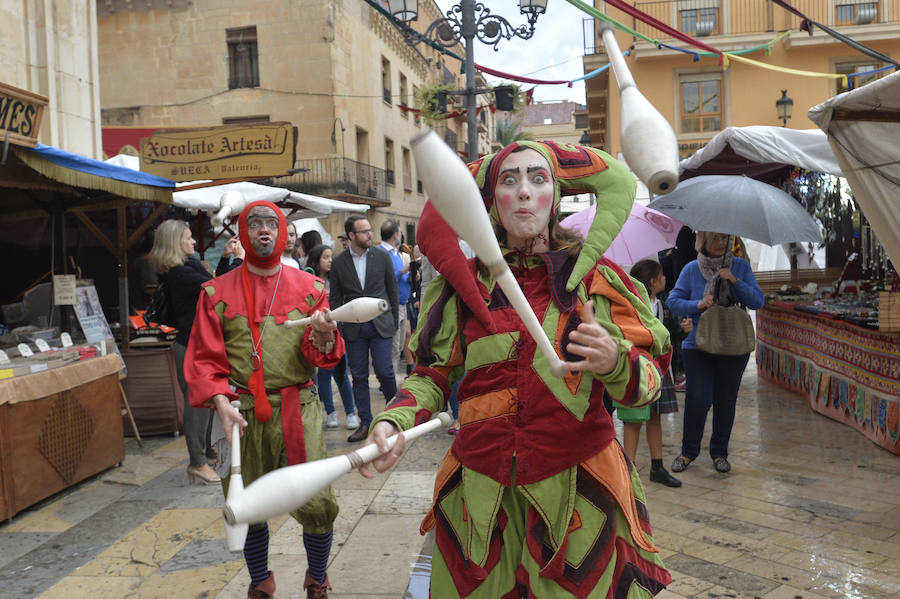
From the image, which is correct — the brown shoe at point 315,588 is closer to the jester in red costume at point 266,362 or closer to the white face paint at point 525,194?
the jester in red costume at point 266,362

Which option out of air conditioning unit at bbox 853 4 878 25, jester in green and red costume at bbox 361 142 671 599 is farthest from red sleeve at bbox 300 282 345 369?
air conditioning unit at bbox 853 4 878 25

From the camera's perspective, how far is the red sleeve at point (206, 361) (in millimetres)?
3057

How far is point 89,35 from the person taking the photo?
9.16 metres

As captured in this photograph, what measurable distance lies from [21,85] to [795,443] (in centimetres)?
869

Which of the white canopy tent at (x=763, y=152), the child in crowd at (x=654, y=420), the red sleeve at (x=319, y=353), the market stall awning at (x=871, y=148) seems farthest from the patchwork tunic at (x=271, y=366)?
the white canopy tent at (x=763, y=152)

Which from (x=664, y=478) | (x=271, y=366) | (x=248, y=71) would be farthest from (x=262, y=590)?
(x=248, y=71)

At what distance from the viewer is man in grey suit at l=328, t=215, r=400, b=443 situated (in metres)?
6.39

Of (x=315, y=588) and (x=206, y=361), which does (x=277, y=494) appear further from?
(x=315, y=588)

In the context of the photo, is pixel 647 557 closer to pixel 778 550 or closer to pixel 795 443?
pixel 778 550

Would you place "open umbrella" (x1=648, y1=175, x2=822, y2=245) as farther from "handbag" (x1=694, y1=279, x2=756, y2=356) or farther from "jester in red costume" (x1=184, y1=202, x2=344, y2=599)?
"jester in red costume" (x1=184, y1=202, x2=344, y2=599)

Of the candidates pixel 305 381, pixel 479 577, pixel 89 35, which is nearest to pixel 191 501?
pixel 305 381

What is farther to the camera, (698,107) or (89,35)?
(698,107)

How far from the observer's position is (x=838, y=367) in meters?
6.78

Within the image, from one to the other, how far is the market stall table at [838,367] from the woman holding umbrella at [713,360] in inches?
52.7
